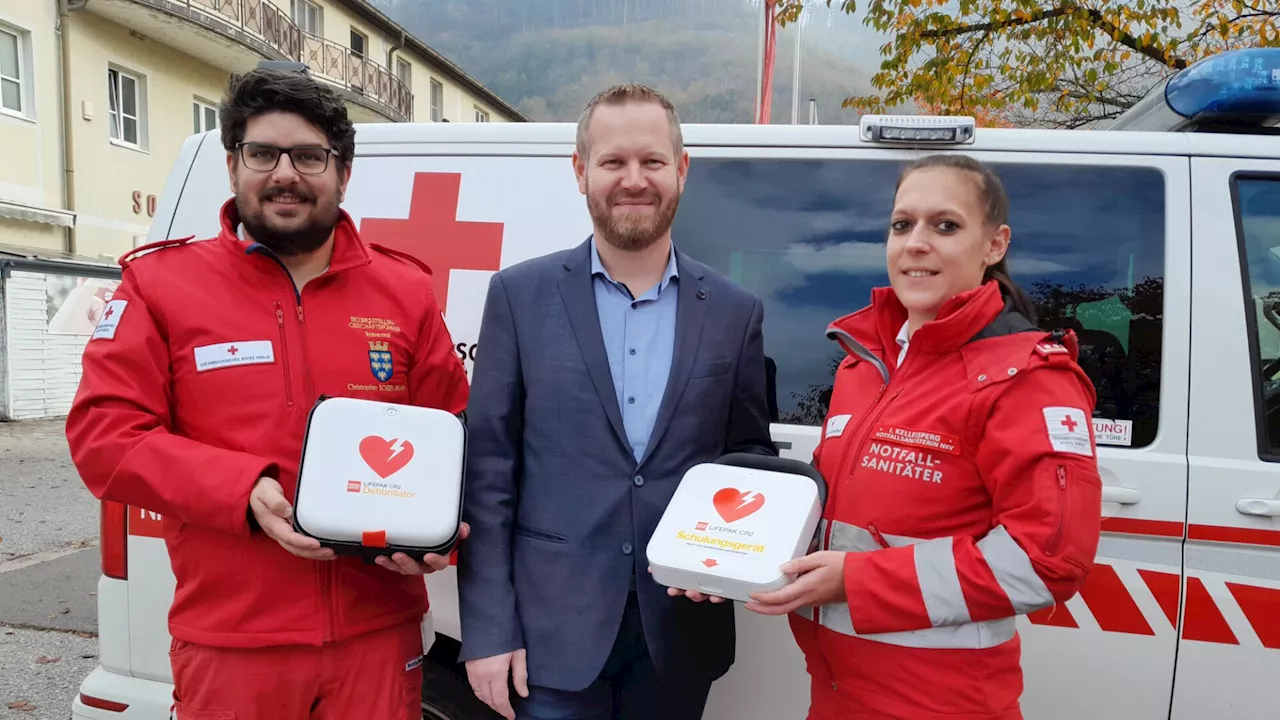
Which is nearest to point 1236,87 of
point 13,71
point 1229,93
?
point 1229,93

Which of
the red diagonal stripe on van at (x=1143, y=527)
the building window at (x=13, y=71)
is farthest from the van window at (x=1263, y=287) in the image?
the building window at (x=13, y=71)

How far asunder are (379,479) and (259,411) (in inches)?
13.0

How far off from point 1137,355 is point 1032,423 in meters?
0.95

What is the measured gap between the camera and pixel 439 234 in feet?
7.23

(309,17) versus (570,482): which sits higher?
(309,17)

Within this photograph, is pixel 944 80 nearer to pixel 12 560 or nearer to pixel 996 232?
pixel 996 232

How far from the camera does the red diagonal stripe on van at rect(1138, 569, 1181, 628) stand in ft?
Answer: 6.22

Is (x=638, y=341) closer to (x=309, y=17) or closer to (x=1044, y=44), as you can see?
(x=1044, y=44)

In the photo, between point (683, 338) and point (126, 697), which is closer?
point (683, 338)

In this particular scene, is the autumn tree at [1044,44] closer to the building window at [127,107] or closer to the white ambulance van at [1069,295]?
the white ambulance van at [1069,295]

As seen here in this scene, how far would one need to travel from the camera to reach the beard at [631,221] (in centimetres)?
157

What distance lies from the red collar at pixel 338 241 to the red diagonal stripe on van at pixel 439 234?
1.16 feet

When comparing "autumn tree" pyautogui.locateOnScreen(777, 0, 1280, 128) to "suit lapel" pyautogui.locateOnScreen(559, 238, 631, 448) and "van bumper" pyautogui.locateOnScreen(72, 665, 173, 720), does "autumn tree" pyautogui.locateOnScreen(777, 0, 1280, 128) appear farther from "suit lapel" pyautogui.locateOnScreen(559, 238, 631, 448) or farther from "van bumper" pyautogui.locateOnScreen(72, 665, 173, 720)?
"van bumper" pyautogui.locateOnScreen(72, 665, 173, 720)

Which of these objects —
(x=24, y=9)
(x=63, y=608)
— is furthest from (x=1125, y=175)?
(x=24, y=9)
